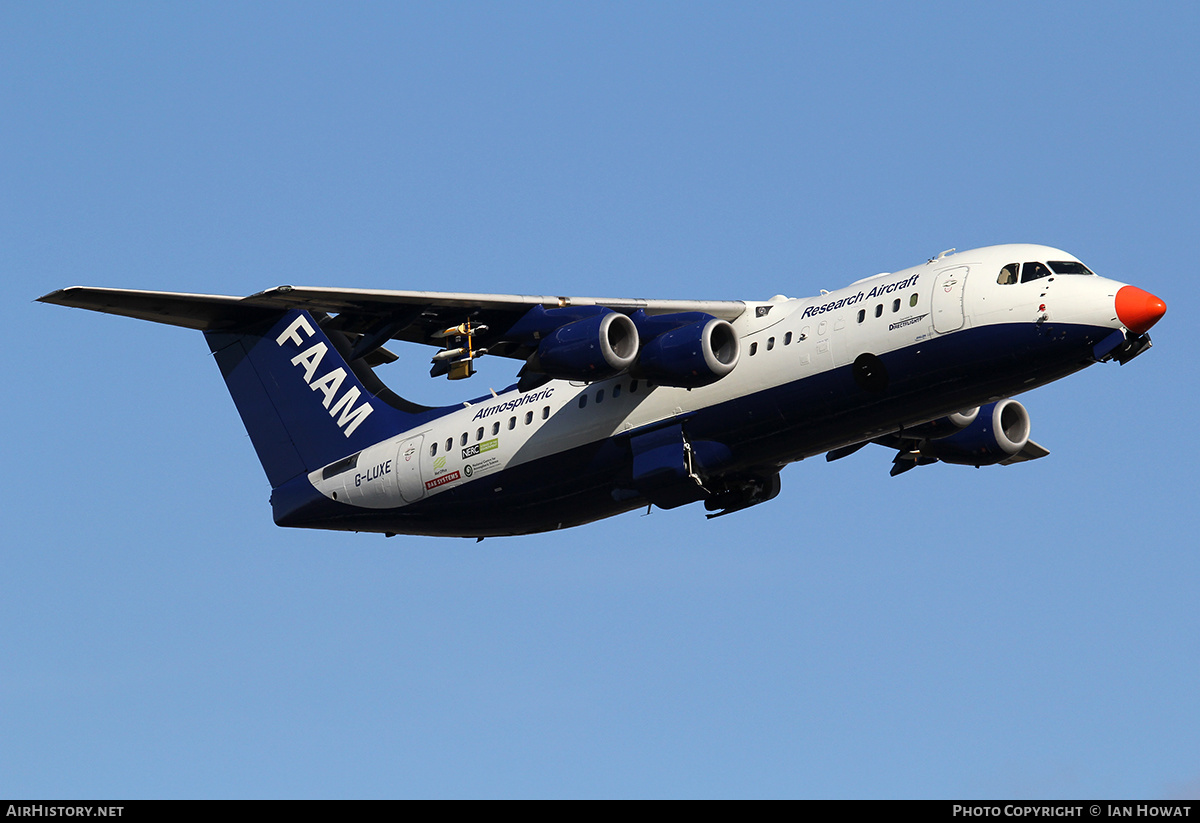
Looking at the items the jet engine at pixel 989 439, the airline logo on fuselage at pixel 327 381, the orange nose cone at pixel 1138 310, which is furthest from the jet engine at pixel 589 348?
the jet engine at pixel 989 439

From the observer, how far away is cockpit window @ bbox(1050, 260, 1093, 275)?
21.0m

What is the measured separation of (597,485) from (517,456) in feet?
4.56

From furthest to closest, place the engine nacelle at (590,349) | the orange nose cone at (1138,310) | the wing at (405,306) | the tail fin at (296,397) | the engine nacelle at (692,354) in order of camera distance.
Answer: the tail fin at (296,397)
the wing at (405,306)
the engine nacelle at (692,354)
the engine nacelle at (590,349)
the orange nose cone at (1138,310)

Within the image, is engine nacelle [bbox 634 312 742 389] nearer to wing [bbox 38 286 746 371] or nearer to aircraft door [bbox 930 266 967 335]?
wing [bbox 38 286 746 371]

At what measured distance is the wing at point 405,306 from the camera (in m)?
22.6

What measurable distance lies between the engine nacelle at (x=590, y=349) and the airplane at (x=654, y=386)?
0.03 m

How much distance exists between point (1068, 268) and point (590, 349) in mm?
6306

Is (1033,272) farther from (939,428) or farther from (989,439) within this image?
(989,439)

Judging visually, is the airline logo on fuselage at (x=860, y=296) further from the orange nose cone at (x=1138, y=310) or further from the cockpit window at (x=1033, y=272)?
the orange nose cone at (x=1138, y=310)

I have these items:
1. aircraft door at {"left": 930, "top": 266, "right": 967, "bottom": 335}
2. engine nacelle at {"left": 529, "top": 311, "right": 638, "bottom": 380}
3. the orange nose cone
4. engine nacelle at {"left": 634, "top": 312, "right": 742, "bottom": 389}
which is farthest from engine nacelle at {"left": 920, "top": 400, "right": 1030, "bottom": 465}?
engine nacelle at {"left": 529, "top": 311, "right": 638, "bottom": 380}

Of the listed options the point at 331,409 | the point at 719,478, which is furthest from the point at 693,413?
the point at 331,409

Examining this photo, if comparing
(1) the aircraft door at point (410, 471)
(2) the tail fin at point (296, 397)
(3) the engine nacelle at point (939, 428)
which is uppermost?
(2) the tail fin at point (296, 397)

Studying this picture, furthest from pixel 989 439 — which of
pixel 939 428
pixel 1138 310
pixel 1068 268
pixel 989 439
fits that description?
pixel 1138 310

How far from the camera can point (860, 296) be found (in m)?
22.1
